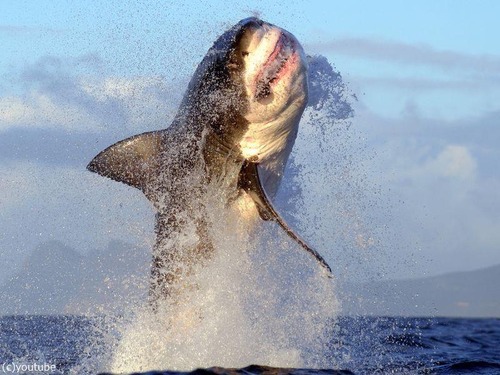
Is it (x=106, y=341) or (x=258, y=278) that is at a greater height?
(x=258, y=278)

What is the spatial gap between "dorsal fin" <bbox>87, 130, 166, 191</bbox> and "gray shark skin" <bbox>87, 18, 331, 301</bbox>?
1 centimetres

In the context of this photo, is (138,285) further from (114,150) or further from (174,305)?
(114,150)

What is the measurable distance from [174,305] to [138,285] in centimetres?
68

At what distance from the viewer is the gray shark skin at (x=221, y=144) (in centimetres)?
928

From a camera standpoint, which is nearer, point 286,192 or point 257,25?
point 257,25

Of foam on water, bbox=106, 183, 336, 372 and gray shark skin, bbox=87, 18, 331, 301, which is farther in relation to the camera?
foam on water, bbox=106, 183, 336, 372

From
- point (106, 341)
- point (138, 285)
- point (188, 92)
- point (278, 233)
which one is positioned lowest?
point (106, 341)

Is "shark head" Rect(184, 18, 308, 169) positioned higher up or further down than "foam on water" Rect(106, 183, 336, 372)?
higher up

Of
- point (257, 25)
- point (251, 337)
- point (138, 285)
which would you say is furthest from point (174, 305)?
point (257, 25)

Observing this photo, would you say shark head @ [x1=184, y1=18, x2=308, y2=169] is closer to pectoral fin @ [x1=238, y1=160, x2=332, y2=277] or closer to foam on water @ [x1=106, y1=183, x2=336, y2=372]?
pectoral fin @ [x1=238, y1=160, x2=332, y2=277]

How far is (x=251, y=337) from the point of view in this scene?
1150 centimetres

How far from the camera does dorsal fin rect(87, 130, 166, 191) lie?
10609 mm

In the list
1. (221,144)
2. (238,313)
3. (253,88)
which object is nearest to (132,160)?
(221,144)

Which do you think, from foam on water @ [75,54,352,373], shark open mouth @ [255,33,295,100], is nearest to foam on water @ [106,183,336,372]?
foam on water @ [75,54,352,373]
